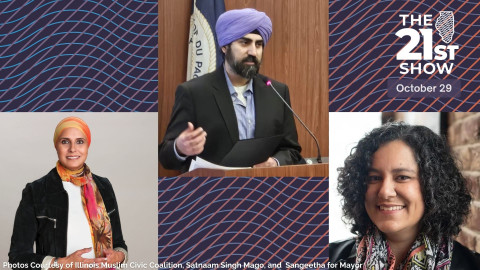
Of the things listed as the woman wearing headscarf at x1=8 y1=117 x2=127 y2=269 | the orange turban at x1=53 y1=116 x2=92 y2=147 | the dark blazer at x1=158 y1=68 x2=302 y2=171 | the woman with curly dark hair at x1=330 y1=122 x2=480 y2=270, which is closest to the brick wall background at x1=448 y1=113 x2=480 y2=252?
the woman with curly dark hair at x1=330 y1=122 x2=480 y2=270

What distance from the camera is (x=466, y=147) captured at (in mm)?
3891

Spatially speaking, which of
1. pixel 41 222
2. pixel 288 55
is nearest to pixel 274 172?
pixel 288 55

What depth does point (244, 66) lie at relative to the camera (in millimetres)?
3721

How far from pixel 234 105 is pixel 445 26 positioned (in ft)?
4.92

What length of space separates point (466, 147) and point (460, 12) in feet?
2.96

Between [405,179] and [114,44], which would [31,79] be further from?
[405,179]

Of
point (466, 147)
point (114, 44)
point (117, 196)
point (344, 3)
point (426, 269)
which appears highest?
point (344, 3)

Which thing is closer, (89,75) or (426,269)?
(426,269)

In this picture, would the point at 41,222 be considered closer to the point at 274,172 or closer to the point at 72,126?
the point at 72,126

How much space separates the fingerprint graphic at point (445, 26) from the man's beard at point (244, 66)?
1.25 metres

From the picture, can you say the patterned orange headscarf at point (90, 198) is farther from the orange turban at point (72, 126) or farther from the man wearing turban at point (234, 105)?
the man wearing turban at point (234, 105)

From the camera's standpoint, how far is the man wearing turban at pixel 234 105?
3.72 meters

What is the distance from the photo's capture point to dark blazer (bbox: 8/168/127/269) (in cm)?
377

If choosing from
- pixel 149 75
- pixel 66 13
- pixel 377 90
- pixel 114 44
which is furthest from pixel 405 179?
pixel 66 13
